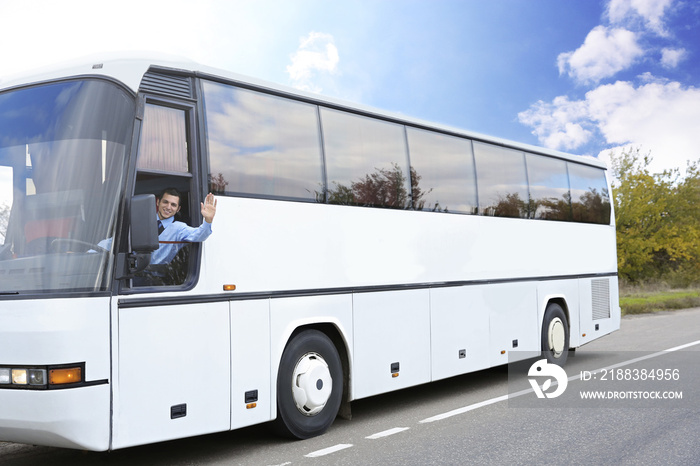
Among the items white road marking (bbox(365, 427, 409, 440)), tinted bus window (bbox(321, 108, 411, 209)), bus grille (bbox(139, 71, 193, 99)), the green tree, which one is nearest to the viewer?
bus grille (bbox(139, 71, 193, 99))

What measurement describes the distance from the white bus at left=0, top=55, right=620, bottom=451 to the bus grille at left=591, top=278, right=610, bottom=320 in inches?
148

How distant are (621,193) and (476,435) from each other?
41.3 m

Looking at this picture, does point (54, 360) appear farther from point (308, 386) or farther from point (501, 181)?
point (501, 181)

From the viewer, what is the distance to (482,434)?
7504 millimetres

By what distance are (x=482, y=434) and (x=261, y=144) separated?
360 cm

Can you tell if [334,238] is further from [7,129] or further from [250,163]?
[7,129]

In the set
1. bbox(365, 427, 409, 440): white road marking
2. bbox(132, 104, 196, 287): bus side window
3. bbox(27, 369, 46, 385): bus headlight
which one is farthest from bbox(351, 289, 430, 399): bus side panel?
bbox(27, 369, 46, 385): bus headlight

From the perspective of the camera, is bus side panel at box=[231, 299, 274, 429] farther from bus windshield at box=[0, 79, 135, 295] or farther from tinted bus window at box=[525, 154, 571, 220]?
tinted bus window at box=[525, 154, 571, 220]

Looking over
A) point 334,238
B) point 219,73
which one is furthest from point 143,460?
point 219,73

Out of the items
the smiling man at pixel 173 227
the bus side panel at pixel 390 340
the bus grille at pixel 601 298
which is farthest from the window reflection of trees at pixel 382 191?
the bus grille at pixel 601 298

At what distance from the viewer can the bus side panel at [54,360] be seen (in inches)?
207

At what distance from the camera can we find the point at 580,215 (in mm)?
13586

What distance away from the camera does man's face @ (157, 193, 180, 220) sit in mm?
6281

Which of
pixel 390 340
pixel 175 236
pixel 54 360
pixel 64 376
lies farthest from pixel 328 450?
pixel 54 360
